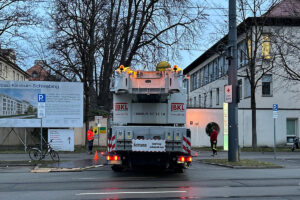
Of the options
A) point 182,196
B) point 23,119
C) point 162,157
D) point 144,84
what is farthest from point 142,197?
point 23,119

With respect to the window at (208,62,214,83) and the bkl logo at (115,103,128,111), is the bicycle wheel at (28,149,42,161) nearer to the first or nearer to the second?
the bkl logo at (115,103,128,111)

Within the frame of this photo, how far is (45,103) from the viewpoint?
25250 mm

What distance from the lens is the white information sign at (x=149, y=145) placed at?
36.3 ft

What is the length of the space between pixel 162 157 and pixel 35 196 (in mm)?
4380

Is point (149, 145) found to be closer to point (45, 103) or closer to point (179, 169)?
point (179, 169)

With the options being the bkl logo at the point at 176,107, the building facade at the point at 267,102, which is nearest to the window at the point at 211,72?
the building facade at the point at 267,102

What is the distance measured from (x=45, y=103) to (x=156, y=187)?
683 inches

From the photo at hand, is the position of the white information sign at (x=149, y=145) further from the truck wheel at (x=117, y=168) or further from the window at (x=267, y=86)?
the window at (x=267, y=86)

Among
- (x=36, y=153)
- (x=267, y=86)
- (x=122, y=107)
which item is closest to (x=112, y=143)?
(x=122, y=107)

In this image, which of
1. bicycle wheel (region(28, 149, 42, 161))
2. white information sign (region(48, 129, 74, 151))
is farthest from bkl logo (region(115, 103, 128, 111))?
white information sign (region(48, 129, 74, 151))

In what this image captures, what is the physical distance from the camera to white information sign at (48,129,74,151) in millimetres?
25188

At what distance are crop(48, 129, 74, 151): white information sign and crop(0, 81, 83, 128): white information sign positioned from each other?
523 millimetres

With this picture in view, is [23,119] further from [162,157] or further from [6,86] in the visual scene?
[162,157]

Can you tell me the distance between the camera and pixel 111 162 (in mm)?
11641
